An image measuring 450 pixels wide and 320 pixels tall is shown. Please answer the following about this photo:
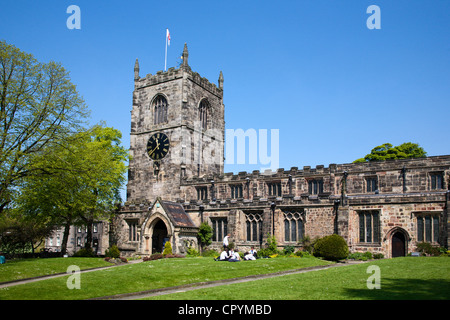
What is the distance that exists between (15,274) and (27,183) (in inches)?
297

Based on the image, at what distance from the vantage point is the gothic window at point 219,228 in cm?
4294

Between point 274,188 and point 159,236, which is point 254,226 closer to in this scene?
point 274,188

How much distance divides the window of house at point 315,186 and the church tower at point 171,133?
15270mm

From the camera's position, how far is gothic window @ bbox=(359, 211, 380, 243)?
34.0 metres

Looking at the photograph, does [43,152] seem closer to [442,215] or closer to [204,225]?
[204,225]

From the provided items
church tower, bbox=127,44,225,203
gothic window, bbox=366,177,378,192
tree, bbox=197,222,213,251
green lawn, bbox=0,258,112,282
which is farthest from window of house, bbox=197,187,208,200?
gothic window, bbox=366,177,378,192

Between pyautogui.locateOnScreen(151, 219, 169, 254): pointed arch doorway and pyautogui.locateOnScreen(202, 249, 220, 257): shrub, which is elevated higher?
pyautogui.locateOnScreen(151, 219, 169, 254): pointed arch doorway

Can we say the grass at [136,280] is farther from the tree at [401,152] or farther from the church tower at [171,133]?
the tree at [401,152]

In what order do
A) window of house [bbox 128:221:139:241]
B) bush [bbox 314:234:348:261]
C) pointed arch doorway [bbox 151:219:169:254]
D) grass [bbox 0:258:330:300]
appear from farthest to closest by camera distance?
window of house [bbox 128:221:139:241] < pointed arch doorway [bbox 151:219:169:254] < bush [bbox 314:234:348:261] < grass [bbox 0:258:330:300]

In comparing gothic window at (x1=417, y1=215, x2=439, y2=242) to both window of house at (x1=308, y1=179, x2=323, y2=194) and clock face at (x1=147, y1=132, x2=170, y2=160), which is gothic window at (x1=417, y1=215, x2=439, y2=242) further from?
clock face at (x1=147, y1=132, x2=170, y2=160)

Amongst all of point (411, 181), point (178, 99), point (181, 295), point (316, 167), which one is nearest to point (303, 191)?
point (316, 167)

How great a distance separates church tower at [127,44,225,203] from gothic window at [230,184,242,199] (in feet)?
20.9

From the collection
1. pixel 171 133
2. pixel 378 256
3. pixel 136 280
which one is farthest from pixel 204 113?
pixel 136 280

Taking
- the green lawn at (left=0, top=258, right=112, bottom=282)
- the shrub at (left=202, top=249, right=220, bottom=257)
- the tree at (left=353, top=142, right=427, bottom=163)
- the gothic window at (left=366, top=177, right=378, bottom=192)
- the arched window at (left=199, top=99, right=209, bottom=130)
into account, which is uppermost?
the arched window at (left=199, top=99, right=209, bottom=130)
